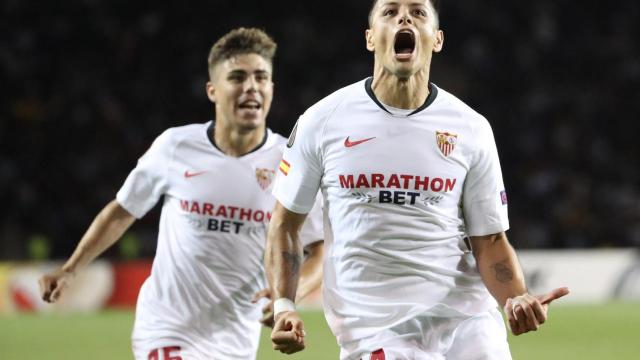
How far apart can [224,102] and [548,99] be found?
560 inches

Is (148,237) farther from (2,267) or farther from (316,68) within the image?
(316,68)

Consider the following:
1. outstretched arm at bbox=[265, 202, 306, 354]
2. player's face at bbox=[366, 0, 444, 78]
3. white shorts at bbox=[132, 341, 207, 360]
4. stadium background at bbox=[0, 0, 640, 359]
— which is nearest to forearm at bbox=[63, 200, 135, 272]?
white shorts at bbox=[132, 341, 207, 360]

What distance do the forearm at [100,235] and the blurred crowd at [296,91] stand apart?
10214 millimetres

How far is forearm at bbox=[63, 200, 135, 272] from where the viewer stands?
17.0 feet

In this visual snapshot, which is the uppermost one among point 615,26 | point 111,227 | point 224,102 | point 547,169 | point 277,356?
point 615,26

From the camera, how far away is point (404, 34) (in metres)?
3.78

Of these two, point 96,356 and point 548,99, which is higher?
point 548,99

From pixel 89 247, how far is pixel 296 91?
44.7 ft

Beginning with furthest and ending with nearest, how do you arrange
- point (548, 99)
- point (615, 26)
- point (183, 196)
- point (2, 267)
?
point (615, 26) < point (548, 99) < point (2, 267) < point (183, 196)

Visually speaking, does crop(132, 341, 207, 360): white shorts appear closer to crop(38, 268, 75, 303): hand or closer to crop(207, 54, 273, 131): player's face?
crop(38, 268, 75, 303): hand

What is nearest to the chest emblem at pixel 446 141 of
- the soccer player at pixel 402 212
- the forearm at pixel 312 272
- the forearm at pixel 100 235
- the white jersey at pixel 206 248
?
the soccer player at pixel 402 212

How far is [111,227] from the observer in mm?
5312

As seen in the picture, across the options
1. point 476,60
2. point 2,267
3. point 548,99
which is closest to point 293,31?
point 476,60

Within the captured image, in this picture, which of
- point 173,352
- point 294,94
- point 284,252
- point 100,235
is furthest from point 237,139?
point 294,94
